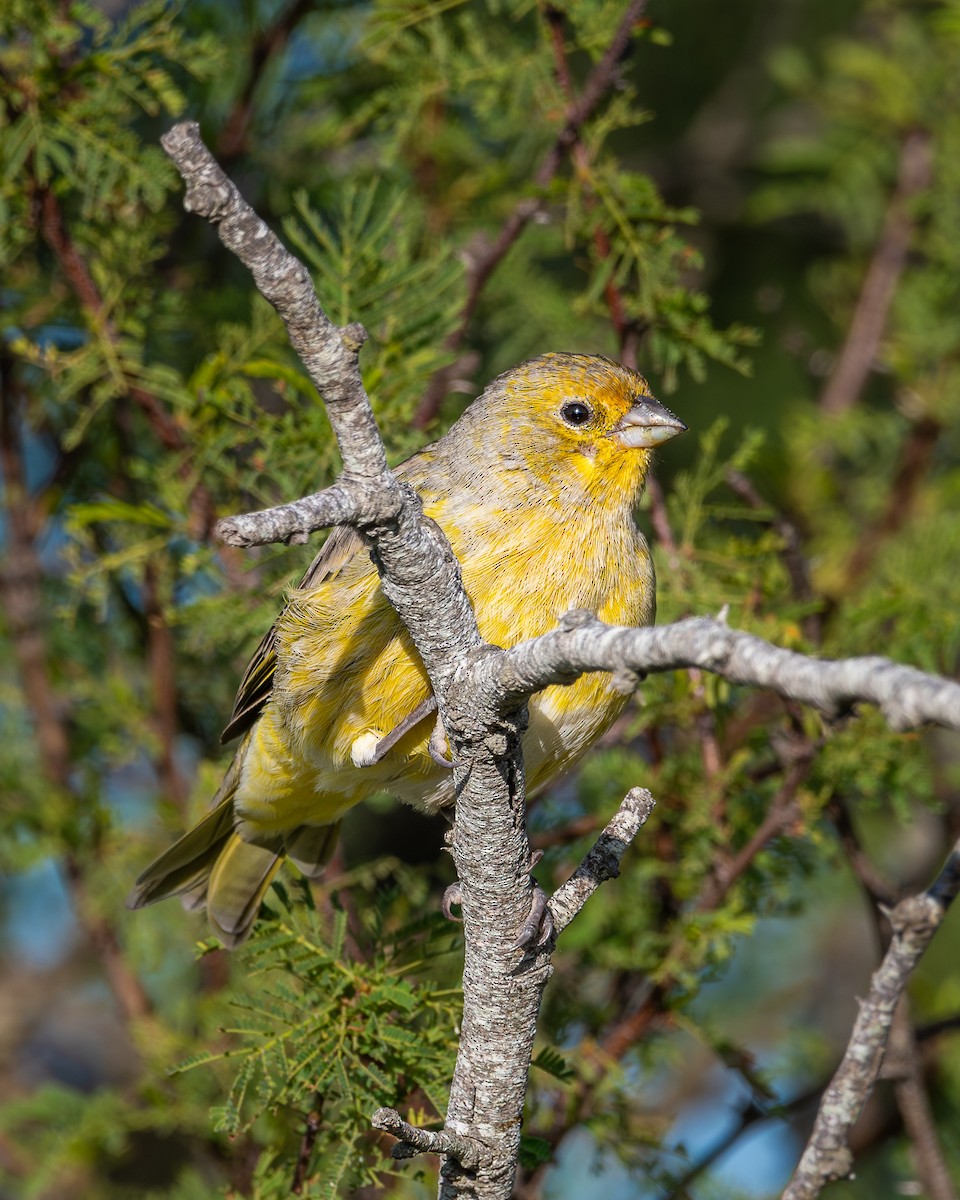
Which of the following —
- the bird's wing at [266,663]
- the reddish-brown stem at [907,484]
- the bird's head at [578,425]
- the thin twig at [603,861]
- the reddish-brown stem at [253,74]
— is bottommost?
the reddish-brown stem at [907,484]

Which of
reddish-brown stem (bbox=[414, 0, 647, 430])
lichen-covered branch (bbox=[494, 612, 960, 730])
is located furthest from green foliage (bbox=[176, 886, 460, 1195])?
reddish-brown stem (bbox=[414, 0, 647, 430])

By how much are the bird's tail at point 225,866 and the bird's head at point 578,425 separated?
1.24m

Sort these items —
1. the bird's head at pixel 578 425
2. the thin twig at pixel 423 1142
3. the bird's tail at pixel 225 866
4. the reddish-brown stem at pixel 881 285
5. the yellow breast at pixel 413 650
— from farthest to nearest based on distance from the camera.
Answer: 1. the reddish-brown stem at pixel 881 285
2. the bird's tail at pixel 225 866
3. the bird's head at pixel 578 425
4. the yellow breast at pixel 413 650
5. the thin twig at pixel 423 1142

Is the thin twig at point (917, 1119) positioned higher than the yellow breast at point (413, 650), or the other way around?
the yellow breast at point (413, 650)

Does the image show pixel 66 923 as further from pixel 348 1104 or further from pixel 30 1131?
pixel 348 1104

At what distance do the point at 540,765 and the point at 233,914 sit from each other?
1111mm

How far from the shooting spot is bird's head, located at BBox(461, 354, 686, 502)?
354 cm

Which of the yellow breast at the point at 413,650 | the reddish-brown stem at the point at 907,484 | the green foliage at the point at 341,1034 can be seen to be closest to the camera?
the green foliage at the point at 341,1034

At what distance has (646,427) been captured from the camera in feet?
11.8

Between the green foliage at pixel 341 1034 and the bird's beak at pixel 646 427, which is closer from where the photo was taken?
the green foliage at pixel 341 1034

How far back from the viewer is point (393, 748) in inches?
132

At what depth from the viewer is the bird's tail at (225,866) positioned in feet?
12.9

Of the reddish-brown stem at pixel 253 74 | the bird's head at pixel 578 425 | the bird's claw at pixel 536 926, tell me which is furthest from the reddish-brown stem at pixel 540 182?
the bird's claw at pixel 536 926

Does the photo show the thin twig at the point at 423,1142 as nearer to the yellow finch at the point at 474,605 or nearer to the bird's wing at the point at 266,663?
the yellow finch at the point at 474,605
